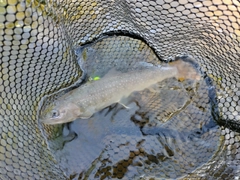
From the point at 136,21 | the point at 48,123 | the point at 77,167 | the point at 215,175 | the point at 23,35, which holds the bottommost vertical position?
the point at 77,167

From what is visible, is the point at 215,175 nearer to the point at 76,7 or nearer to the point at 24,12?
the point at 76,7

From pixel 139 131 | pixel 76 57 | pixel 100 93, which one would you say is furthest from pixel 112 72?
pixel 139 131

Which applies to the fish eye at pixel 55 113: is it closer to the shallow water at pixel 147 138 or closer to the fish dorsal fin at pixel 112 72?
the shallow water at pixel 147 138

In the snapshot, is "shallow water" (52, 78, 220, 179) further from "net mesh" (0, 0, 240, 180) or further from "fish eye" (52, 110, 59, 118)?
"fish eye" (52, 110, 59, 118)

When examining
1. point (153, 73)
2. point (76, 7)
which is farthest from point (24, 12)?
point (153, 73)

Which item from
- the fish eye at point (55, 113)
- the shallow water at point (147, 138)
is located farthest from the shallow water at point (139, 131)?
the fish eye at point (55, 113)

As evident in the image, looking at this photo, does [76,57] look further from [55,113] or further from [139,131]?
[139,131]

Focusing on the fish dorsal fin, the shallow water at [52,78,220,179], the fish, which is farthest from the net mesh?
the fish dorsal fin
